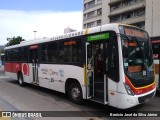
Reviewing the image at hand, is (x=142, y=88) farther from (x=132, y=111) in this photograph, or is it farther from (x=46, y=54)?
(x=46, y=54)

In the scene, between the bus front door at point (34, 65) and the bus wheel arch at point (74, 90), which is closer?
the bus wheel arch at point (74, 90)

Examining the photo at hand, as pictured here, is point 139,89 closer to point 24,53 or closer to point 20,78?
point 24,53

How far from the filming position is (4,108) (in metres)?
7.40

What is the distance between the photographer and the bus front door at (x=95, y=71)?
7012 mm

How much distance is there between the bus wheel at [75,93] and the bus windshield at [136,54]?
7.68 feet

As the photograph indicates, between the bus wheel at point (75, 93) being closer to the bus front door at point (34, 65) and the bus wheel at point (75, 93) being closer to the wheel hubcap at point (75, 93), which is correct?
the wheel hubcap at point (75, 93)

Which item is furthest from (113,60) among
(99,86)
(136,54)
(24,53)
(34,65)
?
(24,53)

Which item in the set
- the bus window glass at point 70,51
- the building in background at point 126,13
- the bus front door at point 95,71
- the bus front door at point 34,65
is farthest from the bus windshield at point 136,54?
the building in background at point 126,13

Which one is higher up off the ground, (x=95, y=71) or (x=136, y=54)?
(x=136, y=54)

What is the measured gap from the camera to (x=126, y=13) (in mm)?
44219

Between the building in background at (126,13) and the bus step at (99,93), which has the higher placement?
the building in background at (126,13)

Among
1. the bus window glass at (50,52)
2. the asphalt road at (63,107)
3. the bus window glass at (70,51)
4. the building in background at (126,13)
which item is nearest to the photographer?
the asphalt road at (63,107)

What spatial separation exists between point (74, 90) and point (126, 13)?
39074 millimetres

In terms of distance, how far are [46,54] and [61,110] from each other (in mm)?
3576
